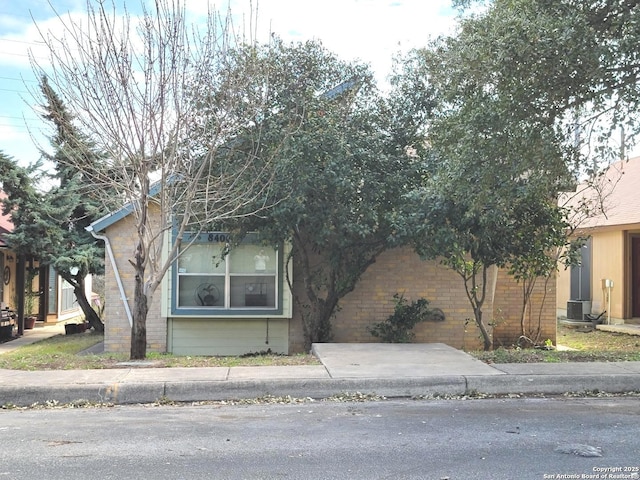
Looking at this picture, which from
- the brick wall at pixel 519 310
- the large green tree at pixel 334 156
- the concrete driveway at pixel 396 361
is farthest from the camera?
the brick wall at pixel 519 310

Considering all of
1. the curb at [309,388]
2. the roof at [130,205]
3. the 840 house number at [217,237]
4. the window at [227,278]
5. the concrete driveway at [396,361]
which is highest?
the roof at [130,205]

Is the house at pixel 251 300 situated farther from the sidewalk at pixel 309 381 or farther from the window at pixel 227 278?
the sidewalk at pixel 309 381

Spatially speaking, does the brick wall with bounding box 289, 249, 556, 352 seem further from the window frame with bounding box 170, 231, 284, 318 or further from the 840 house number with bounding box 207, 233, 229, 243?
the 840 house number with bounding box 207, 233, 229, 243

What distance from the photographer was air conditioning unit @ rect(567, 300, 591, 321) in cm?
1870

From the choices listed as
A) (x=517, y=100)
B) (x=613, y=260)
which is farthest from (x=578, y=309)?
(x=517, y=100)

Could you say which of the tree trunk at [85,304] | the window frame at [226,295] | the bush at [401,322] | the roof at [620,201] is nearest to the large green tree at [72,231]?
the tree trunk at [85,304]

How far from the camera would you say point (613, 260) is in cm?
1784

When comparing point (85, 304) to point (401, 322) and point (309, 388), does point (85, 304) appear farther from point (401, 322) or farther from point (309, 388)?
point (309, 388)

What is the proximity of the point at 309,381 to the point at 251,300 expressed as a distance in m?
4.97

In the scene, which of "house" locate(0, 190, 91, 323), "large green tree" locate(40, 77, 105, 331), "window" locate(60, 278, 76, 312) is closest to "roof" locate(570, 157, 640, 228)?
"large green tree" locate(40, 77, 105, 331)

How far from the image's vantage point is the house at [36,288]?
17.5 metres

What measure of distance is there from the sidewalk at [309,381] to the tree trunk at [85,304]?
27.9ft

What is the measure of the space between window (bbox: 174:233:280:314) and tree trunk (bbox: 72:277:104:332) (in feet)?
17.9

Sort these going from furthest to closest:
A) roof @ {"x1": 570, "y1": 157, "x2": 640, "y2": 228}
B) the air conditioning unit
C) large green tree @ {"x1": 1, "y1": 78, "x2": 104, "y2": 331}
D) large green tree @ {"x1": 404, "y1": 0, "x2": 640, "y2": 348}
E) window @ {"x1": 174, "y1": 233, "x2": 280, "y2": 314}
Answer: the air conditioning unit, roof @ {"x1": 570, "y1": 157, "x2": 640, "y2": 228}, large green tree @ {"x1": 1, "y1": 78, "x2": 104, "y2": 331}, window @ {"x1": 174, "y1": 233, "x2": 280, "y2": 314}, large green tree @ {"x1": 404, "y1": 0, "x2": 640, "y2": 348}
